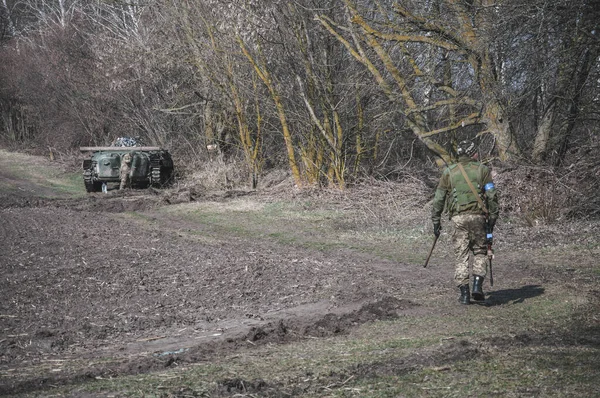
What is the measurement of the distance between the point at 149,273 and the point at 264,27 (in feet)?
38.7

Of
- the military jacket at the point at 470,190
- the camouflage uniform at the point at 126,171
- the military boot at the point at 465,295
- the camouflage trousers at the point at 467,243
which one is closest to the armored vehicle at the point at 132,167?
the camouflage uniform at the point at 126,171

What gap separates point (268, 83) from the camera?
20781 millimetres

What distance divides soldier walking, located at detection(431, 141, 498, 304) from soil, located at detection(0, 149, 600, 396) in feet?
1.31

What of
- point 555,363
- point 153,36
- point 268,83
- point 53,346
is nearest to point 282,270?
point 53,346

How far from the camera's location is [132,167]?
77.5 ft

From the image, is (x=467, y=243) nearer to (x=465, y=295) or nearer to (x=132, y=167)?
(x=465, y=295)

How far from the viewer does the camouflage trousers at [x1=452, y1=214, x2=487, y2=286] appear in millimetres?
8445

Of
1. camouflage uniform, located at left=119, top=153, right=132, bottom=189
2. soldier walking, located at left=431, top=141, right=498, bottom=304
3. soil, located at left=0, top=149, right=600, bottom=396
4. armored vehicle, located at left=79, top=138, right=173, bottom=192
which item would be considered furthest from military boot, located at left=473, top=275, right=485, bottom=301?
camouflage uniform, located at left=119, top=153, right=132, bottom=189

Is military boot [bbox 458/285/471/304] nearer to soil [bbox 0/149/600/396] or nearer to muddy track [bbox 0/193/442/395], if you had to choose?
soil [bbox 0/149/600/396]

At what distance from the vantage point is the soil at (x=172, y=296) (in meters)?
6.99

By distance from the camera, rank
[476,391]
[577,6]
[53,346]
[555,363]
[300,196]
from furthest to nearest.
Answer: [300,196] < [577,6] < [53,346] < [555,363] < [476,391]

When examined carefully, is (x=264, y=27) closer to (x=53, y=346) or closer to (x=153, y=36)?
(x=153, y=36)

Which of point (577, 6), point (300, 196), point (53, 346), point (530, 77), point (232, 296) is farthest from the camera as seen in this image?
point (300, 196)

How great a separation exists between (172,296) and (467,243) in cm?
371
